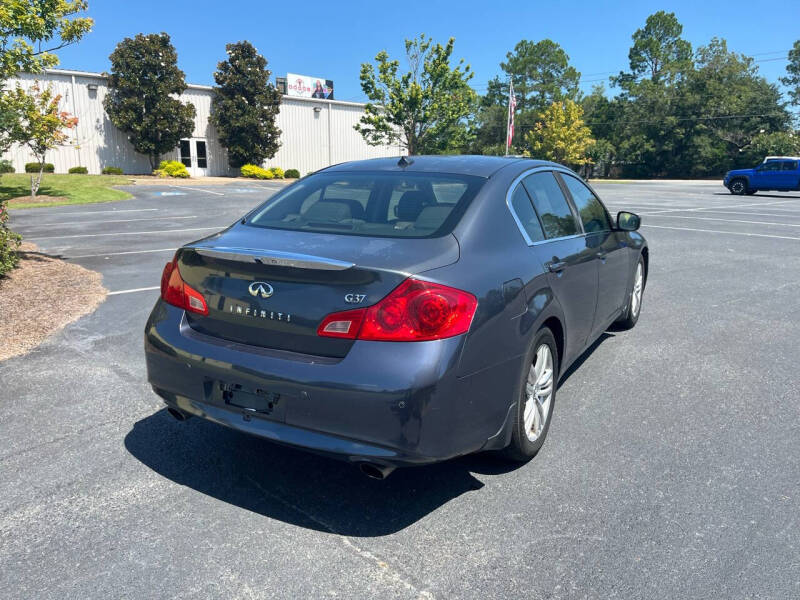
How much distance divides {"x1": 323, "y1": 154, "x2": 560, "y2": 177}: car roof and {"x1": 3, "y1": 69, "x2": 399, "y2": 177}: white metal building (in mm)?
29171

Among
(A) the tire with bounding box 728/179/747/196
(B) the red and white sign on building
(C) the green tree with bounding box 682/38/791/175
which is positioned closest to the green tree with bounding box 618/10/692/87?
(C) the green tree with bounding box 682/38/791/175

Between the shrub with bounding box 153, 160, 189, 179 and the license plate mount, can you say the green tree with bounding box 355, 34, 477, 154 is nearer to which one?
the shrub with bounding box 153, 160, 189, 179

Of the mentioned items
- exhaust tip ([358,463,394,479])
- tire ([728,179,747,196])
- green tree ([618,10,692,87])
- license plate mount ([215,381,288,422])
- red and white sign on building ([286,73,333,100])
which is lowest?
exhaust tip ([358,463,394,479])

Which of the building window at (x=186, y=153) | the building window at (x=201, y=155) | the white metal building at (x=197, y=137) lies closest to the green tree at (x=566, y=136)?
the white metal building at (x=197, y=137)

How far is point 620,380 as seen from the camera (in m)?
4.82

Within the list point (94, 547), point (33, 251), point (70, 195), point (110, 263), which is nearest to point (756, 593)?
point (94, 547)

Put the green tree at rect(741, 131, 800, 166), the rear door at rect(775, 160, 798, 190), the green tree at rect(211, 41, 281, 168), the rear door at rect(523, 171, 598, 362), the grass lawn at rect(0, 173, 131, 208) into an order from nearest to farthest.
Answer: the rear door at rect(523, 171, 598, 362) < the grass lawn at rect(0, 173, 131, 208) < the rear door at rect(775, 160, 798, 190) < the green tree at rect(211, 41, 281, 168) < the green tree at rect(741, 131, 800, 166)

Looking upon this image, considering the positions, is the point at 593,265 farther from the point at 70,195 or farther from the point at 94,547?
the point at 70,195

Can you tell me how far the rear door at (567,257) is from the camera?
12.3 feet

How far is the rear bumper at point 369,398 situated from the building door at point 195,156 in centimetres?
3845

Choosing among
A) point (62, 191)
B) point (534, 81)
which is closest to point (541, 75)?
point (534, 81)

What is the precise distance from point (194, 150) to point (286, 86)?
122ft

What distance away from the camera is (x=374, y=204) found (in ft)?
12.0

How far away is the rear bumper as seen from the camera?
2635 millimetres
